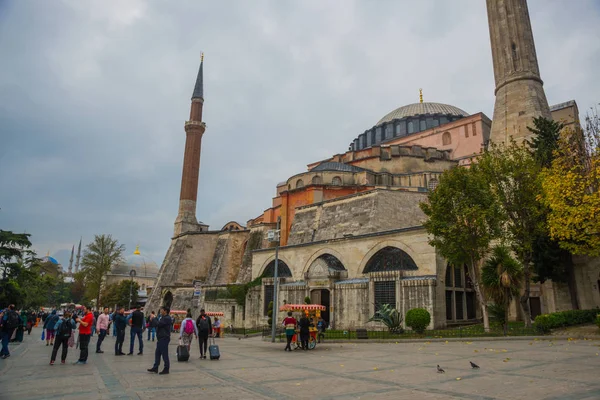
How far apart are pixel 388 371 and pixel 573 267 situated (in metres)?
15.3

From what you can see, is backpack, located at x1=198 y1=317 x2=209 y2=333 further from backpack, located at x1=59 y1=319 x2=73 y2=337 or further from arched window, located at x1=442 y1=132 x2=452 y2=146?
arched window, located at x1=442 y1=132 x2=452 y2=146

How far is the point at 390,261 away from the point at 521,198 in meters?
6.85

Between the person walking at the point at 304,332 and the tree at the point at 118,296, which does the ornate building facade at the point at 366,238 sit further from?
the tree at the point at 118,296

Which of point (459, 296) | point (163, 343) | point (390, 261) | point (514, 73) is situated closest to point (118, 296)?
point (390, 261)

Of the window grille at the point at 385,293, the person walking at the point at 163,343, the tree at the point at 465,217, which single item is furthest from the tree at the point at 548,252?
the person walking at the point at 163,343

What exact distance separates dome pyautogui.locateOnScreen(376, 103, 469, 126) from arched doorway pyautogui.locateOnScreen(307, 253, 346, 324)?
31896 mm

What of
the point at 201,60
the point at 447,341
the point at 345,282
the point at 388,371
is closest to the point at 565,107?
the point at 345,282

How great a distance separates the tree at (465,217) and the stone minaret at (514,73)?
11.2 m

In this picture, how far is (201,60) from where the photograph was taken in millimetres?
48688

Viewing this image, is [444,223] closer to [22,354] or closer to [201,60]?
[22,354]

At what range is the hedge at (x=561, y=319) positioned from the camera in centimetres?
1423

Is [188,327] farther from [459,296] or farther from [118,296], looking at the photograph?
[118,296]

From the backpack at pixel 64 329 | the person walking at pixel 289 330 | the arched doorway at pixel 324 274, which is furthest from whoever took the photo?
the arched doorway at pixel 324 274

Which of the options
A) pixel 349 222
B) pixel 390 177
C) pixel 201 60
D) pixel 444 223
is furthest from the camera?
pixel 201 60
